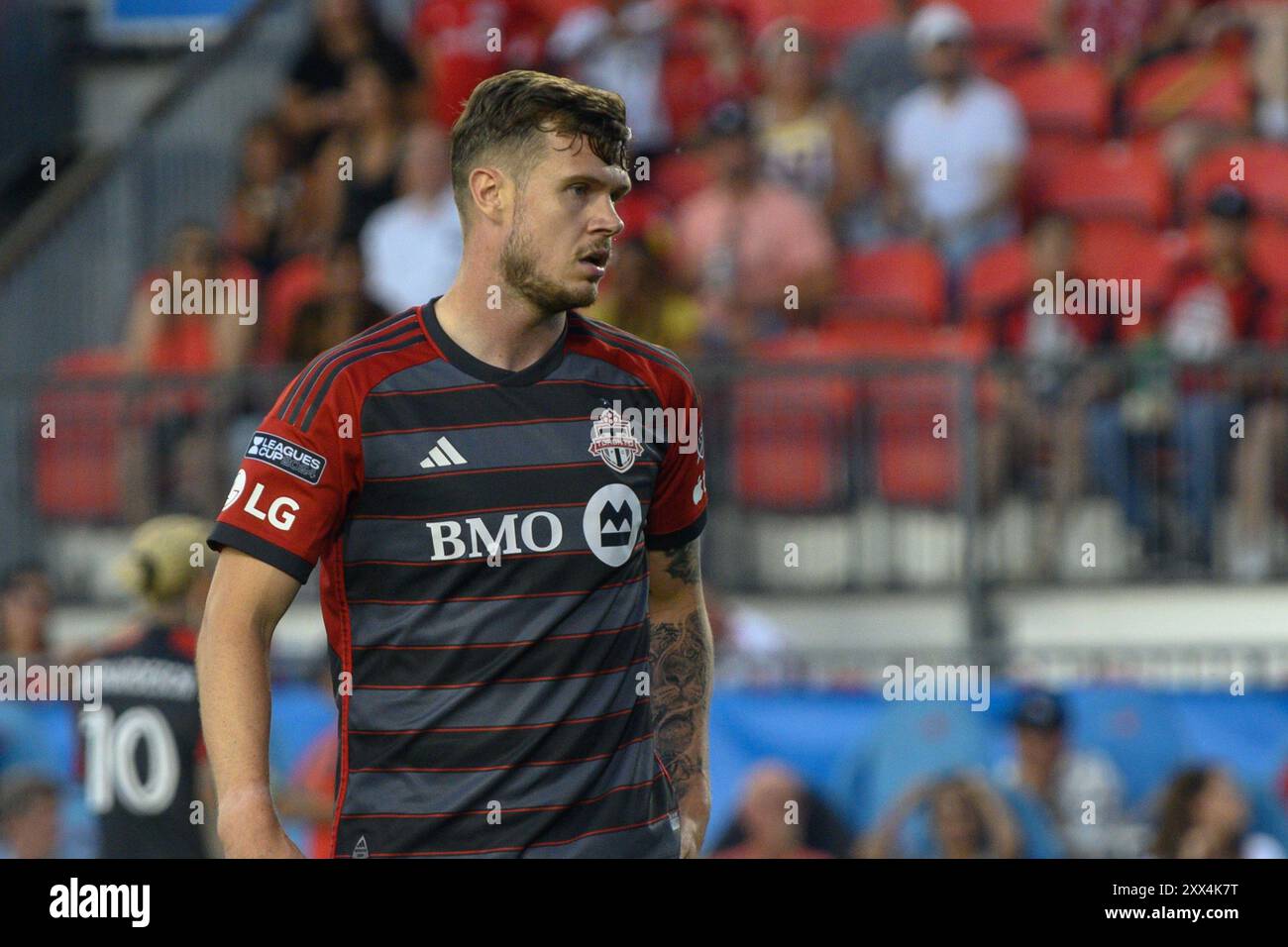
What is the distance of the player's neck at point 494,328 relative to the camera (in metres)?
3.72

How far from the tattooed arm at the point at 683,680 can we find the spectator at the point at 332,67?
24.2 ft

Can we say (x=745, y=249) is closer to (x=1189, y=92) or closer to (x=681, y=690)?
(x=1189, y=92)

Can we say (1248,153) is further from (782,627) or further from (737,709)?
(737,709)

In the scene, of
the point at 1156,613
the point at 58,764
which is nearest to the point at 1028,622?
the point at 1156,613

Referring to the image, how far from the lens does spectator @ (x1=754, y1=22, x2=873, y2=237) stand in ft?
34.1

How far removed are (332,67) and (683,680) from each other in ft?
26.2

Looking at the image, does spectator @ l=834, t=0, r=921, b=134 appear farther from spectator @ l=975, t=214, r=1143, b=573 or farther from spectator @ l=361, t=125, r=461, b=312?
spectator @ l=975, t=214, r=1143, b=573

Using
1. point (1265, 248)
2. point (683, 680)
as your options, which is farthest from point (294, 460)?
point (1265, 248)

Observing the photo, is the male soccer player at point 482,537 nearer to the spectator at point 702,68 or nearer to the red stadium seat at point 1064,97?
the spectator at point 702,68

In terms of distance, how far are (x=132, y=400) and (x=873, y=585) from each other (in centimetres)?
357

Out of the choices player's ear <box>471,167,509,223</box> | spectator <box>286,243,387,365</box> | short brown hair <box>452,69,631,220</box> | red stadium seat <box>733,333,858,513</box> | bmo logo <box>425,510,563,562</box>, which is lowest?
bmo logo <box>425,510,563,562</box>

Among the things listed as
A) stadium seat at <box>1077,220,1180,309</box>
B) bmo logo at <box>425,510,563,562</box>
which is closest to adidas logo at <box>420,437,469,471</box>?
bmo logo at <box>425,510,563,562</box>

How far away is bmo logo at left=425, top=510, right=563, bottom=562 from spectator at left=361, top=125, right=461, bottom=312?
6328mm

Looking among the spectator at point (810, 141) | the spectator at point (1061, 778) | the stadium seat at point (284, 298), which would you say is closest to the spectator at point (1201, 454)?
the spectator at point (1061, 778)
